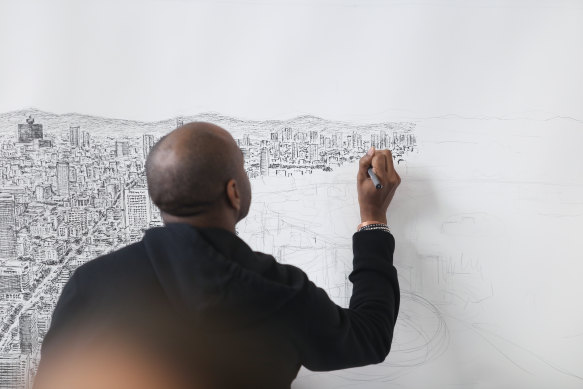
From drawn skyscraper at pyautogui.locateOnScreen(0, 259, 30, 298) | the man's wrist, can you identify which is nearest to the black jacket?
the man's wrist

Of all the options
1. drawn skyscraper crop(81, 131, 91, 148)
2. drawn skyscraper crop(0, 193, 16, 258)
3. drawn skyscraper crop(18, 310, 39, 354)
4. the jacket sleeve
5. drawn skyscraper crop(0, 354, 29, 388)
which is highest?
drawn skyscraper crop(81, 131, 91, 148)

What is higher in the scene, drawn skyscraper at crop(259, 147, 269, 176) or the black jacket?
drawn skyscraper at crop(259, 147, 269, 176)

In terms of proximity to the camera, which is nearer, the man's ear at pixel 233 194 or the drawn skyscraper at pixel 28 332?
the man's ear at pixel 233 194

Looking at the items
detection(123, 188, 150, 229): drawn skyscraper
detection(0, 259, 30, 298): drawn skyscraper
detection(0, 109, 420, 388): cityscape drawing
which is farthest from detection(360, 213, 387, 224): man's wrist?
Answer: detection(0, 259, 30, 298): drawn skyscraper

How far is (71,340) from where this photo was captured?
0.74 m

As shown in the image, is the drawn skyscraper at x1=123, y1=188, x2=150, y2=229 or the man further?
the drawn skyscraper at x1=123, y1=188, x2=150, y2=229

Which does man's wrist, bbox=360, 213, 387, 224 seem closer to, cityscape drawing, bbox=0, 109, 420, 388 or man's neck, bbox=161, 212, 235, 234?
cityscape drawing, bbox=0, 109, 420, 388

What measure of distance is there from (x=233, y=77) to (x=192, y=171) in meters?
0.40

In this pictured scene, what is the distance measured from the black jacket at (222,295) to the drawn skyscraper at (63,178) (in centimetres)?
39

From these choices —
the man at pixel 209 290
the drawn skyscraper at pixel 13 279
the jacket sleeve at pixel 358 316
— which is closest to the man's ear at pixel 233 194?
the man at pixel 209 290

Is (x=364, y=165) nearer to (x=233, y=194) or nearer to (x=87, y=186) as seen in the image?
(x=233, y=194)

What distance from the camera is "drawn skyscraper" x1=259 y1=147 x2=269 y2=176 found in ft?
3.58

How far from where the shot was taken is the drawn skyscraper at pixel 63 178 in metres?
1.08

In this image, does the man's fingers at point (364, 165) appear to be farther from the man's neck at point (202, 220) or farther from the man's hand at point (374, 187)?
the man's neck at point (202, 220)
